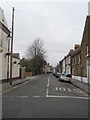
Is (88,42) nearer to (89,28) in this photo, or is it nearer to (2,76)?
(89,28)

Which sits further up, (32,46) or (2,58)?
(32,46)

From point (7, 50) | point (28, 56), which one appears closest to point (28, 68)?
point (28, 56)

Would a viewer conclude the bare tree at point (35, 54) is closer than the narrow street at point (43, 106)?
No

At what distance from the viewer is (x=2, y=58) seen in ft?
82.0

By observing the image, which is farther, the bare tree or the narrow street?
the bare tree

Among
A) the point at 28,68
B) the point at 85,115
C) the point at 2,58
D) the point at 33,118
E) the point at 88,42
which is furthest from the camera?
the point at 28,68

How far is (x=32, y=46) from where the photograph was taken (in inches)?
3147

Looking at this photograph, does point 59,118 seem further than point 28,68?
No

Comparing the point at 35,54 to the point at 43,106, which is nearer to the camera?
the point at 43,106

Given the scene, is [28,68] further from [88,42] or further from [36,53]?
[88,42]

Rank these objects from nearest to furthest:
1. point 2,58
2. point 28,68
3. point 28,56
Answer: point 2,58
point 28,68
point 28,56

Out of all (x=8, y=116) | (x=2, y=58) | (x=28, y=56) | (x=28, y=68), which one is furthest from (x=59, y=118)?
(x=28, y=56)

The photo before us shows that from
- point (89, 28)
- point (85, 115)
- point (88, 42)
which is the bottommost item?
point (85, 115)

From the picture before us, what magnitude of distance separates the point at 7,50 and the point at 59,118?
890 inches
